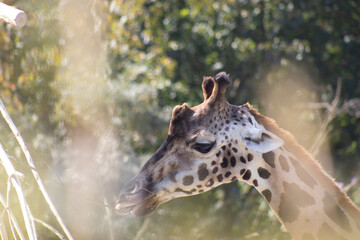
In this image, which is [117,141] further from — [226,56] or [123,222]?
[226,56]

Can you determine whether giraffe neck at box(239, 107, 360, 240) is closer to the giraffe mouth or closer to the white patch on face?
the white patch on face

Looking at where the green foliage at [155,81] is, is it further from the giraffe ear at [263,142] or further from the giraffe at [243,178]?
the giraffe ear at [263,142]

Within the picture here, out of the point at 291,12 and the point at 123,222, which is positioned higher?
the point at 291,12

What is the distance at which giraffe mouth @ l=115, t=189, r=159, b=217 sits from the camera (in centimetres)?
332

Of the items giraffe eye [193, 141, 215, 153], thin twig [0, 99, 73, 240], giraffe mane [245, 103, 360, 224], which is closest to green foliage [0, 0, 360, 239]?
giraffe mane [245, 103, 360, 224]

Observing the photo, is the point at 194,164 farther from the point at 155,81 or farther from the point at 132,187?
the point at 155,81

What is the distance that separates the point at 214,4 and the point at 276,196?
18.5 feet

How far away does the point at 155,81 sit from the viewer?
764 centimetres

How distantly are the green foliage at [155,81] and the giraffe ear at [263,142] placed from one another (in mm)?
2784

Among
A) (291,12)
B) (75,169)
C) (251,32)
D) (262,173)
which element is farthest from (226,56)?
(262,173)

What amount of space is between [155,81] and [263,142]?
4.51 m

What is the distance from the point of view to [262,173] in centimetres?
334

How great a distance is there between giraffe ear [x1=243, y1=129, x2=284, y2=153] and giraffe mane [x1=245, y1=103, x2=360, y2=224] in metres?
0.17

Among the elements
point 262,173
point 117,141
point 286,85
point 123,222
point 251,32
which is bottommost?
point 123,222
